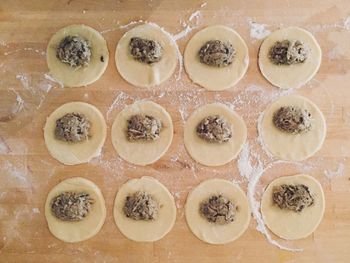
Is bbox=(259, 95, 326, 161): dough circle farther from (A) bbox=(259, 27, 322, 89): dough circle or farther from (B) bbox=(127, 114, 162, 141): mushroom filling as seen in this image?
(B) bbox=(127, 114, 162, 141): mushroom filling

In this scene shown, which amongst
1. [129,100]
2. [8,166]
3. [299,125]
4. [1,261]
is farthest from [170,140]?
[1,261]

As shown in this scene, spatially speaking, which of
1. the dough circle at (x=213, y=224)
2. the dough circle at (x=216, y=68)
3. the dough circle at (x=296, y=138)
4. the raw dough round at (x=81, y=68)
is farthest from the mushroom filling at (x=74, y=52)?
the dough circle at (x=296, y=138)

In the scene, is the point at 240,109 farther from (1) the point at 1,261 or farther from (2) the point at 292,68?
(1) the point at 1,261

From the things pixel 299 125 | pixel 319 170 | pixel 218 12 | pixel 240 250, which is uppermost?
pixel 218 12

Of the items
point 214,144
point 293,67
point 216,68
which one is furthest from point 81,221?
point 293,67

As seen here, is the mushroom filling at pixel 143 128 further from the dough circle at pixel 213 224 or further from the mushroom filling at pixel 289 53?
the mushroom filling at pixel 289 53

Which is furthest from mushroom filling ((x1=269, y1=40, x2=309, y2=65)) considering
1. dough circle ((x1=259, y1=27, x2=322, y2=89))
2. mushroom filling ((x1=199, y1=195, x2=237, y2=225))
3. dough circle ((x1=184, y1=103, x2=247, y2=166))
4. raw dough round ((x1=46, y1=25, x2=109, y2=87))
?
raw dough round ((x1=46, y1=25, x2=109, y2=87))
